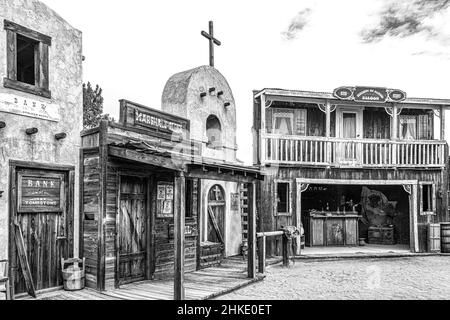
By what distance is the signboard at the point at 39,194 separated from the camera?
8.16 meters

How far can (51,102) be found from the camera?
877cm

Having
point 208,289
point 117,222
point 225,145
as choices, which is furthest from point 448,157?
point 117,222

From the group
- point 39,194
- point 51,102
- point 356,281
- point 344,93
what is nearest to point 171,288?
point 39,194

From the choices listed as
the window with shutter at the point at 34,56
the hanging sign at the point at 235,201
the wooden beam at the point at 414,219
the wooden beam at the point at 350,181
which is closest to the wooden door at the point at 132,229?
the window with shutter at the point at 34,56

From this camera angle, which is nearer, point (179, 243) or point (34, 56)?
point (179, 243)

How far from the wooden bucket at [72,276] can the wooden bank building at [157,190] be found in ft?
0.78

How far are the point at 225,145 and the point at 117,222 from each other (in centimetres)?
609

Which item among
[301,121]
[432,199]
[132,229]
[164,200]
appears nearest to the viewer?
[132,229]

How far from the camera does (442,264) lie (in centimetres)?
1388

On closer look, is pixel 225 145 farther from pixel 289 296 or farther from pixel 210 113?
pixel 289 296

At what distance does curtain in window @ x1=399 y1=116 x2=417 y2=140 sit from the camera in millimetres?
18609

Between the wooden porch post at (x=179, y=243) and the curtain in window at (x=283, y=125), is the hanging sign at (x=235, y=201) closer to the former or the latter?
the curtain in window at (x=283, y=125)

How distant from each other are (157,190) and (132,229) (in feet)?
3.78

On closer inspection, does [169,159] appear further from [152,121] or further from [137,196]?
[152,121]
